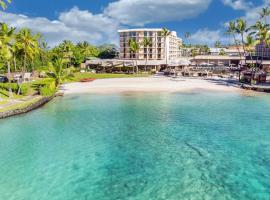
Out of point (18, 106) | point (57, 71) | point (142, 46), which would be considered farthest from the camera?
point (142, 46)

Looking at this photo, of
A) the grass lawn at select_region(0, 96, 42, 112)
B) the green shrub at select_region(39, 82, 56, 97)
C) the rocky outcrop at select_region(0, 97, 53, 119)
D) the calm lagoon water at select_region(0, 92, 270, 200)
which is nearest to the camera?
the calm lagoon water at select_region(0, 92, 270, 200)

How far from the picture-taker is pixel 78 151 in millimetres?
20422

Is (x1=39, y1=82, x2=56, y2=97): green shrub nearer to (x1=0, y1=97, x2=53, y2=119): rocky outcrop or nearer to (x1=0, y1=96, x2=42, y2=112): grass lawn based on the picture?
(x1=0, y1=97, x2=53, y2=119): rocky outcrop


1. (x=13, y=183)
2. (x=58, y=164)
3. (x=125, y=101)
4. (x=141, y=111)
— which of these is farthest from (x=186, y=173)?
(x=125, y=101)

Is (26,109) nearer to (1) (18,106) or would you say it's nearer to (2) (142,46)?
(1) (18,106)

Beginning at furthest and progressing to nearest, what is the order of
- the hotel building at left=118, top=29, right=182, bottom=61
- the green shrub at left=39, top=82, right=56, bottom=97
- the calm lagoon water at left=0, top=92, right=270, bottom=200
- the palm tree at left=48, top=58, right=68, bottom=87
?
the hotel building at left=118, top=29, right=182, bottom=61 < the palm tree at left=48, top=58, right=68, bottom=87 < the green shrub at left=39, top=82, right=56, bottom=97 < the calm lagoon water at left=0, top=92, right=270, bottom=200

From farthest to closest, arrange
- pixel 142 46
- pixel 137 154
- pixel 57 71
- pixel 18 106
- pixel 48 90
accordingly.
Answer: pixel 142 46 < pixel 57 71 < pixel 48 90 < pixel 18 106 < pixel 137 154

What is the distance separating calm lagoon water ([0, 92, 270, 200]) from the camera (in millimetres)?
14422

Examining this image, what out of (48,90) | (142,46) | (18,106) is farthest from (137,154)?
(142,46)

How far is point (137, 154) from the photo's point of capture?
776 inches

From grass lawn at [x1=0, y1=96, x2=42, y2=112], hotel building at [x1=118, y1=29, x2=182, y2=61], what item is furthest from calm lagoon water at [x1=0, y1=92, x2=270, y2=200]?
hotel building at [x1=118, y1=29, x2=182, y2=61]

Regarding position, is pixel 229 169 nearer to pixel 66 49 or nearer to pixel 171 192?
pixel 171 192

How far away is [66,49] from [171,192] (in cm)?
8938

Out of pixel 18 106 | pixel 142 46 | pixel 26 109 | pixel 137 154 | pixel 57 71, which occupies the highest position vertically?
pixel 142 46
